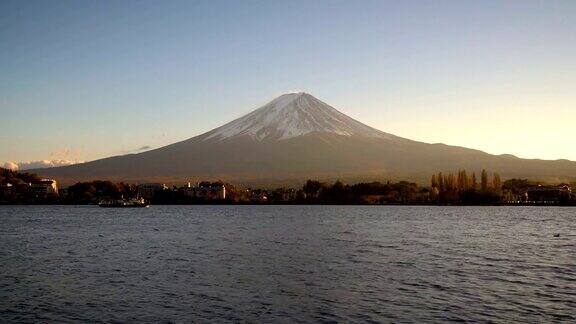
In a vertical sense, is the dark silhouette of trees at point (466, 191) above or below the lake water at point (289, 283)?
above

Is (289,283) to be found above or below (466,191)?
below

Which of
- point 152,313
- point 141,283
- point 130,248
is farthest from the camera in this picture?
point 130,248

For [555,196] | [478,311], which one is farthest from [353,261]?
[555,196]

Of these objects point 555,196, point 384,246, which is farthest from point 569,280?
point 555,196

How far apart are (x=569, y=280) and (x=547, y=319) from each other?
9.67m

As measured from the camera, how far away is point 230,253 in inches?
1626

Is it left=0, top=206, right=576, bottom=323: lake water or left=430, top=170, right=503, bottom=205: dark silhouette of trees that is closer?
left=0, top=206, right=576, bottom=323: lake water

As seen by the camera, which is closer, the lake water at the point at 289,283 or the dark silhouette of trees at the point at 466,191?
the lake water at the point at 289,283

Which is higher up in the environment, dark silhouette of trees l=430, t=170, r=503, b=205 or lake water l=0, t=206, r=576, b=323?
dark silhouette of trees l=430, t=170, r=503, b=205

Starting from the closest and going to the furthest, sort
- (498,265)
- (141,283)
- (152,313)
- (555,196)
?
(152,313) → (141,283) → (498,265) → (555,196)

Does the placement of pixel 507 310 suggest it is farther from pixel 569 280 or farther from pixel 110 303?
pixel 110 303

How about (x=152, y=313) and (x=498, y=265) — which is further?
(x=498, y=265)

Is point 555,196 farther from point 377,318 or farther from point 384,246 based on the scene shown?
point 377,318

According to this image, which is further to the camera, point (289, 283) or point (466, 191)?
point (466, 191)
